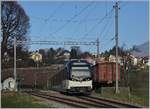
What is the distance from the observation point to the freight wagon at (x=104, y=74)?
42.5 meters

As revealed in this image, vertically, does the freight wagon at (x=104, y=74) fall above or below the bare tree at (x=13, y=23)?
below

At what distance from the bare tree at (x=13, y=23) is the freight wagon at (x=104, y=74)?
2246cm

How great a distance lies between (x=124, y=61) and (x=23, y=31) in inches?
676

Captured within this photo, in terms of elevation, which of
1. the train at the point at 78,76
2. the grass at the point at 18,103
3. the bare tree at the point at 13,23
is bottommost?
the grass at the point at 18,103

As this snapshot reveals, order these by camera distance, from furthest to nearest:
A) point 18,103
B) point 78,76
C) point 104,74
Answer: point 104,74 → point 78,76 → point 18,103

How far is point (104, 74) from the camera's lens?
42.8m

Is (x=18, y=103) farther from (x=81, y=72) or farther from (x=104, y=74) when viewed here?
(x=104, y=74)

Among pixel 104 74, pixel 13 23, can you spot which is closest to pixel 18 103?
pixel 104 74

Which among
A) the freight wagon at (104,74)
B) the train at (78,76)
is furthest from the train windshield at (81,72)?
the freight wagon at (104,74)

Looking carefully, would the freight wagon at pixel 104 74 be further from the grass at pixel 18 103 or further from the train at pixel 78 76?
the grass at pixel 18 103

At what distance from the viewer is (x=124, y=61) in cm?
5388

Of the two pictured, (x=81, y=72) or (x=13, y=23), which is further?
(x=13, y=23)

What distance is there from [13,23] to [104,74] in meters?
26.5

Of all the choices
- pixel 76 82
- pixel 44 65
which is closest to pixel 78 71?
pixel 76 82
